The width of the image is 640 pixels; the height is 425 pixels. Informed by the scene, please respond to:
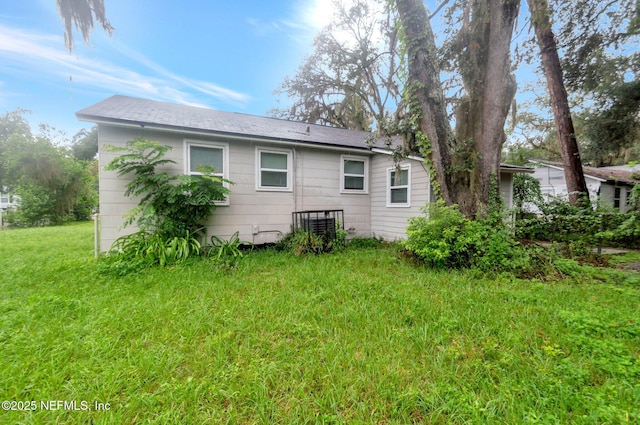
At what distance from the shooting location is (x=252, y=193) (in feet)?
20.3

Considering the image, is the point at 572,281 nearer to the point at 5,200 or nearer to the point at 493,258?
the point at 493,258

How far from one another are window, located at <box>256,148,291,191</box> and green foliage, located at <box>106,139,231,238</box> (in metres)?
1.26

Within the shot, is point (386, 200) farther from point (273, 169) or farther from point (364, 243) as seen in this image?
point (273, 169)

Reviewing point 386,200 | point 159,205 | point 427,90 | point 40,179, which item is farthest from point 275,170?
point 40,179

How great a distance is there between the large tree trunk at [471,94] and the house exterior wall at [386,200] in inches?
40.9

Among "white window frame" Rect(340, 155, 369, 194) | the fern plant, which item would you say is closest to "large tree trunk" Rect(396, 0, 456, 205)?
"white window frame" Rect(340, 155, 369, 194)

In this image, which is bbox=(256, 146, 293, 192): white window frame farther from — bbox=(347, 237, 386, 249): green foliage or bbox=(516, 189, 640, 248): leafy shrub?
bbox=(516, 189, 640, 248): leafy shrub

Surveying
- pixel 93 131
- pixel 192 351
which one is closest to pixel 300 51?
pixel 192 351

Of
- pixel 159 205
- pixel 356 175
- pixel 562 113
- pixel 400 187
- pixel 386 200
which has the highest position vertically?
Answer: pixel 562 113

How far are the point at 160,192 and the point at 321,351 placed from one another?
15.1 ft

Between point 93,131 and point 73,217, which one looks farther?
point 93,131

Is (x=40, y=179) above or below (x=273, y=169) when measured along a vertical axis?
above

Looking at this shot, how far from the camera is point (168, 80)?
34.8 ft

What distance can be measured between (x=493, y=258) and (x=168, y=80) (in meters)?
13.4
